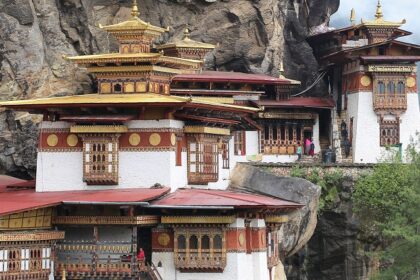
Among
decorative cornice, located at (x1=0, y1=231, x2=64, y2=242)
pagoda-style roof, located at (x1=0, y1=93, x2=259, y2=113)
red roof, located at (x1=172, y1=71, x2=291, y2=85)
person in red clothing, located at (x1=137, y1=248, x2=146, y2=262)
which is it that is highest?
red roof, located at (x1=172, y1=71, x2=291, y2=85)

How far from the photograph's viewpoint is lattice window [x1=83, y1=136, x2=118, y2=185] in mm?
42375

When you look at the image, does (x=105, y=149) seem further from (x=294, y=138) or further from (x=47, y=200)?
(x=294, y=138)

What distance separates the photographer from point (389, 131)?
193ft

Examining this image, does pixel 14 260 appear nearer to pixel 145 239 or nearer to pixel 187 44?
pixel 145 239

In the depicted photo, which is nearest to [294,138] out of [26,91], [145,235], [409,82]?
[409,82]

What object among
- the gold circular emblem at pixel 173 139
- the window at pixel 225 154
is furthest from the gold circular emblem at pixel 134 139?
the window at pixel 225 154

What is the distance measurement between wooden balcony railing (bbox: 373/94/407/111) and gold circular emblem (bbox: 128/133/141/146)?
1847cm

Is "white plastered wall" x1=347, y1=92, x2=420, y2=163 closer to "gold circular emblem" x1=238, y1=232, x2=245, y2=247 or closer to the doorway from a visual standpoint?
"gold circular emblem" x1=238, y1=232, x2=245, y2=247

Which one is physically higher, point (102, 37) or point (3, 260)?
point (102, 37)

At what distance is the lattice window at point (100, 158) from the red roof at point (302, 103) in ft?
49.6

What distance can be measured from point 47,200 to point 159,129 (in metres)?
4.63

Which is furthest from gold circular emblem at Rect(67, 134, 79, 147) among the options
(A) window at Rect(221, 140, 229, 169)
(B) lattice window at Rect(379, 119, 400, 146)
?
(B) lattice window at Rect(379, 119, 400, 146)

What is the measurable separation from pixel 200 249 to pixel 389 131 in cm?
2005

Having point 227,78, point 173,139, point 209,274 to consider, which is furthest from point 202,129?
point 227,78
